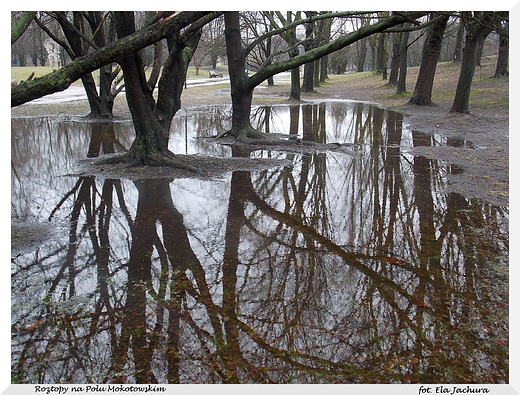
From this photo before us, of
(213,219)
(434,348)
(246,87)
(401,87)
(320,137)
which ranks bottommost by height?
(434,348)

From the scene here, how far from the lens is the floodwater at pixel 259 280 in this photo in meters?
3.45

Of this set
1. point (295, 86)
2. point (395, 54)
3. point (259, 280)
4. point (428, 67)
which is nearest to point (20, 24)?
point (259, 280)

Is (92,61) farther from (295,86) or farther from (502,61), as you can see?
(502,61)

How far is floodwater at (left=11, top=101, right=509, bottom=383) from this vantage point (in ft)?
11.3

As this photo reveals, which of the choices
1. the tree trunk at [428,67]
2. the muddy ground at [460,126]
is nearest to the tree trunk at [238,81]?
the muddy ground at [460,126]

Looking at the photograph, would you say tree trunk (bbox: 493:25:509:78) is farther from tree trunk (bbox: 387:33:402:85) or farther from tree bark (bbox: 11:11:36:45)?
tree bark (bbox: 11:11:36:45)

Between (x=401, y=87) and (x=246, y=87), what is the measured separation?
16402mm

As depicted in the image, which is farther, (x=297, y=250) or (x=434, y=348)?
(x=297, y=250)

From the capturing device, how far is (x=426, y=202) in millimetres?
7371

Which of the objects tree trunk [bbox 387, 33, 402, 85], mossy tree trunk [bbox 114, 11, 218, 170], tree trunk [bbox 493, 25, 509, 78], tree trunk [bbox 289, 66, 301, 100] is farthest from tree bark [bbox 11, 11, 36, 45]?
tree trunk [bbox 387, 33, 402, 85]

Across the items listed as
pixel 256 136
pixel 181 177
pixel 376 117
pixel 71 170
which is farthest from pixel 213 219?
pixel 376 117

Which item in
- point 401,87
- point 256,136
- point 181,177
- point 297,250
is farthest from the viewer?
point 401,87

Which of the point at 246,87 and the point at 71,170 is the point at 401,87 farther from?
the point at 71,170

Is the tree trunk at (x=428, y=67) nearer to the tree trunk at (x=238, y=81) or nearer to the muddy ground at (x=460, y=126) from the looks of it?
the muddy ground at (x=460, y=126)
